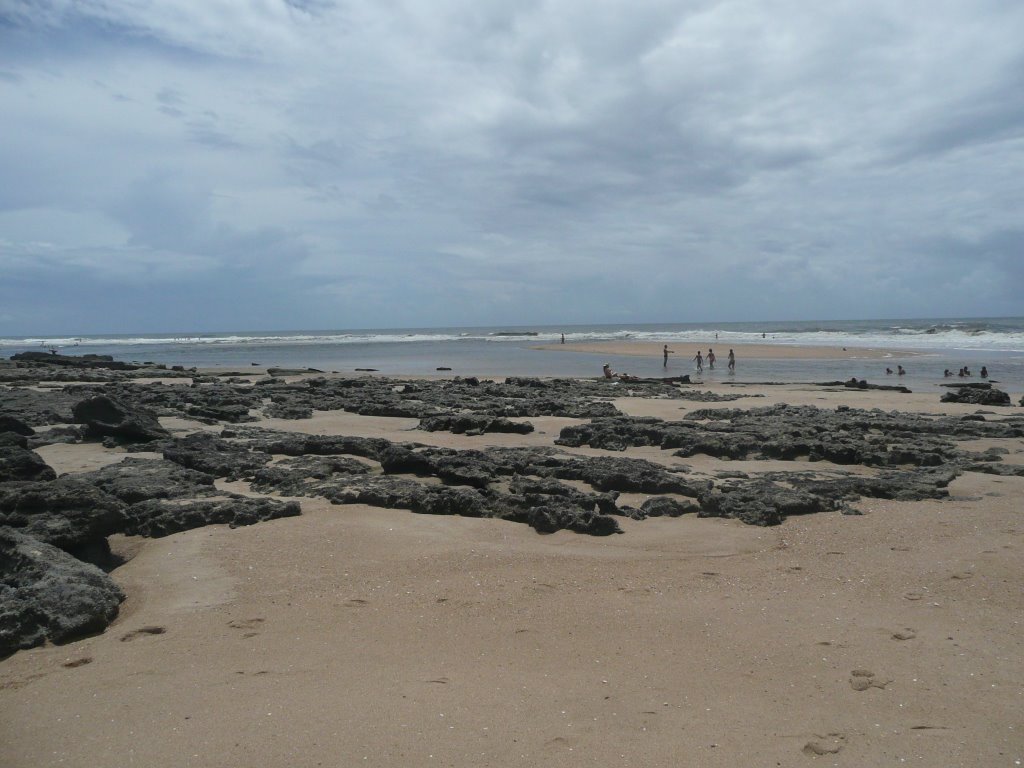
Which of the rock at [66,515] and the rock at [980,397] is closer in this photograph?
the rock at [66,515]

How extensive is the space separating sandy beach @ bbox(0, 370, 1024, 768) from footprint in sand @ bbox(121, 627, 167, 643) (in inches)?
0.7

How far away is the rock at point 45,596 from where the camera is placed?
4641 mm

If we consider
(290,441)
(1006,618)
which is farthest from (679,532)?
(290,441)

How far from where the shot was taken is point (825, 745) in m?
3.57

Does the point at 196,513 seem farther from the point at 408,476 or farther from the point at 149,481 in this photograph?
the point at 408,476

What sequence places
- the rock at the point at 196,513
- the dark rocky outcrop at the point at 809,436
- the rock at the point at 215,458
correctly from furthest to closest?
the dark rocky outcrop at the point at 809,436 → the rock at the point at 215,458 → the rock at the point at 196,513

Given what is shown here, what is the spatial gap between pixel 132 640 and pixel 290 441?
270 inches

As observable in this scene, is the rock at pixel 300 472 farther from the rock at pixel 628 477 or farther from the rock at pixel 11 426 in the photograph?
the rock at pixel 11 426

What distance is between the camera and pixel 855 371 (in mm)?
36375

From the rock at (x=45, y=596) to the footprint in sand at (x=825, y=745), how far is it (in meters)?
4.51

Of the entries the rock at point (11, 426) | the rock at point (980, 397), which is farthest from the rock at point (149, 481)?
the rock at point (980, 397)

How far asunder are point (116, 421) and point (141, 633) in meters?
8.10

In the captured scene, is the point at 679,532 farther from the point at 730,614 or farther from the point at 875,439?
the point at 875,439

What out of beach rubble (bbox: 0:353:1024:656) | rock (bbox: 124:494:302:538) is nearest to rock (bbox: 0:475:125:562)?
beach rubble (bbox: 0:353:1024:656)
